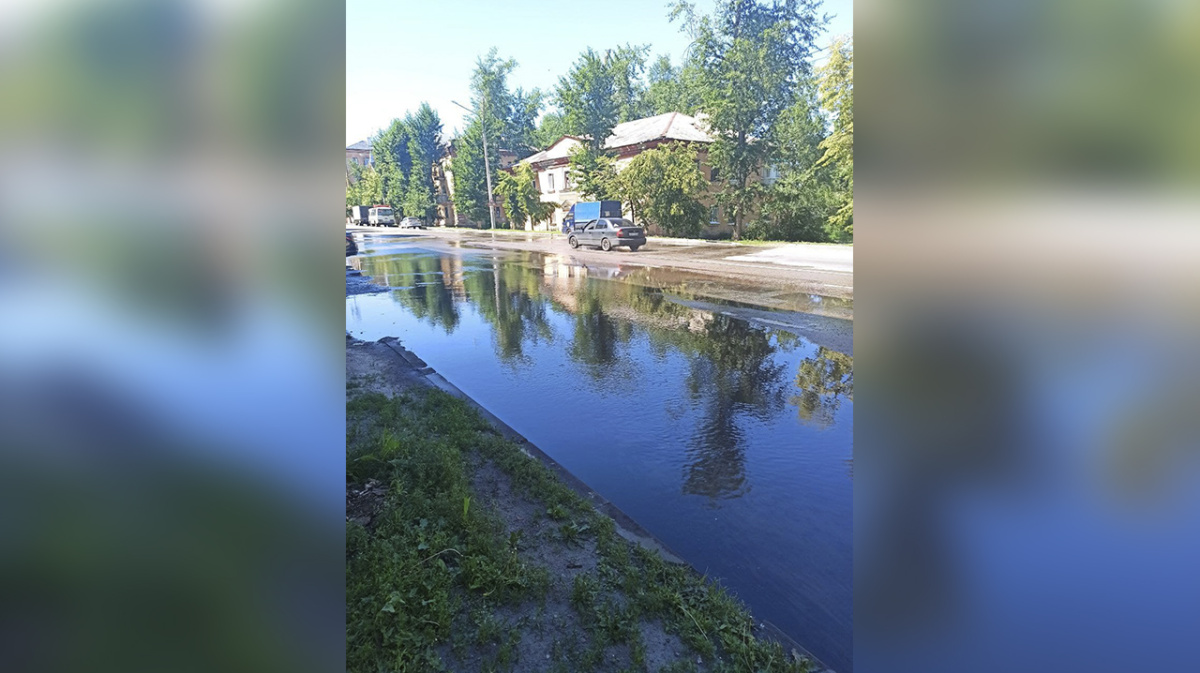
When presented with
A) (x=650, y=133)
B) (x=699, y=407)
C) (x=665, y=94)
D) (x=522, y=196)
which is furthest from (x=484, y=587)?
(x=665, y=94)

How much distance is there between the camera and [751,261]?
22.1 m

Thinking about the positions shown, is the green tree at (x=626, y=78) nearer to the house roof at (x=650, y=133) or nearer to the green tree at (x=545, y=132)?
the house roof at (x=650, y=133)

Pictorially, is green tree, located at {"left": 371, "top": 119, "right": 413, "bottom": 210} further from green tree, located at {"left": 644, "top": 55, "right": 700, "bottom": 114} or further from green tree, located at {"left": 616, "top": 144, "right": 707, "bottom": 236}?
green tree, located at {"left": 616, "top": 144, "right": 707, "bottom": 236}

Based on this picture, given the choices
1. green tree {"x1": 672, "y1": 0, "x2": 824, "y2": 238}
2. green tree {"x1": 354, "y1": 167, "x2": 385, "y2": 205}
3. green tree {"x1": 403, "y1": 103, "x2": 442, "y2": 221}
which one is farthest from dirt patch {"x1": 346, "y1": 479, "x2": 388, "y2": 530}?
green tree {"x1": 354, "y1": 167, "x2": 385, "y2": 205}

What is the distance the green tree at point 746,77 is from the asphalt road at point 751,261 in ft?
14.1

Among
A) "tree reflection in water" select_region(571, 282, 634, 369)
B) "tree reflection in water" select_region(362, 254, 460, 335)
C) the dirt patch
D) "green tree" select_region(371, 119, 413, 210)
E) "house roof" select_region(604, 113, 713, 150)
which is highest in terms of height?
"green tree" select_region(371, 119, 413, 210)

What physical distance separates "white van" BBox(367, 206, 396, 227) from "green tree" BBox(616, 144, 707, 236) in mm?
42415

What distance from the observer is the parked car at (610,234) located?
2914cm

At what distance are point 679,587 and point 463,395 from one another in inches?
189

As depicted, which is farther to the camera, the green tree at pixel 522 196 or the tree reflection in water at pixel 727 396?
the green tree at pixel 522 196

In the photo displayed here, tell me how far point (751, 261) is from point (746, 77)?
1256 cm

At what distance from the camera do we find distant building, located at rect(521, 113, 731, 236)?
112 ft

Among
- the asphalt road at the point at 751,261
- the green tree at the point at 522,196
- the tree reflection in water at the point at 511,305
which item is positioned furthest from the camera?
the green tree at the point at 522,196

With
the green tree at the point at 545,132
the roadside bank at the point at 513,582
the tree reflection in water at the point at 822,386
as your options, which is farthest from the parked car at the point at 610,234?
the green tree at the point at 545,132
